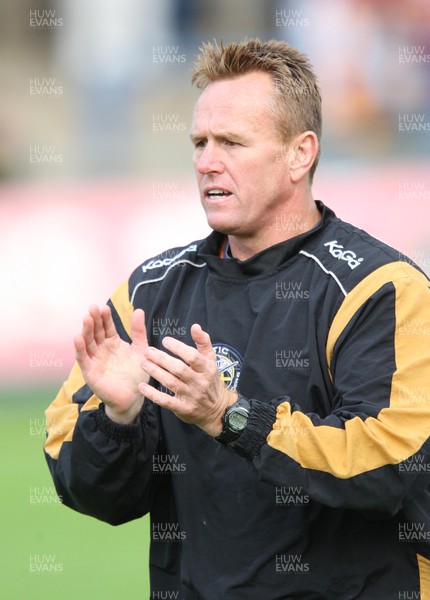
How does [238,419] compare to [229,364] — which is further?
[229,364]

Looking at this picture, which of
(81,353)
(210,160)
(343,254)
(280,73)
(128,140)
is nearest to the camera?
(81,353)

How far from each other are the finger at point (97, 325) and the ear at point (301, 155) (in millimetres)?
852

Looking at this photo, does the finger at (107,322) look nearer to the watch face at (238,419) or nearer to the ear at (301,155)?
the watch face at (238,419)

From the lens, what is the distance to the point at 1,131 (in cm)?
1327

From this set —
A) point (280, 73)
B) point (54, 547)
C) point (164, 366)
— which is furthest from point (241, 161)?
point (54, 547)

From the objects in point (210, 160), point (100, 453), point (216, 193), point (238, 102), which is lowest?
point (100, 453)

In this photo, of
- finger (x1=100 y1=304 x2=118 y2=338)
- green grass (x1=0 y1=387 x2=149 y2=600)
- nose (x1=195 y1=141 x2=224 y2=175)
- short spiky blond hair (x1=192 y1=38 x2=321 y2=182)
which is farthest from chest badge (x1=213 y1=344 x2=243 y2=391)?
green grass (x1=0 y1=387 x2=149 y2=600)

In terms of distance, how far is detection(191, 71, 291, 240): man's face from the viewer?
12.0ft

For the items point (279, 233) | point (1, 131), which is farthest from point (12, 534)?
point (1, 131)

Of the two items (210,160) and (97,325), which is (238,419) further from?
(210,160)

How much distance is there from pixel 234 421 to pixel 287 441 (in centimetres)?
16

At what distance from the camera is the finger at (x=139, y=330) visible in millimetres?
3467

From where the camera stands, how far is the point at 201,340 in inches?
A: 123

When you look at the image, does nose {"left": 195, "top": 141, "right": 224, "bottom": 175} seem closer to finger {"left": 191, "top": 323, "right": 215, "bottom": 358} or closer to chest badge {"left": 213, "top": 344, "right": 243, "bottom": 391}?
chest badge {"left": 213, "top": 344, "right": 243, "bottom": 391}
